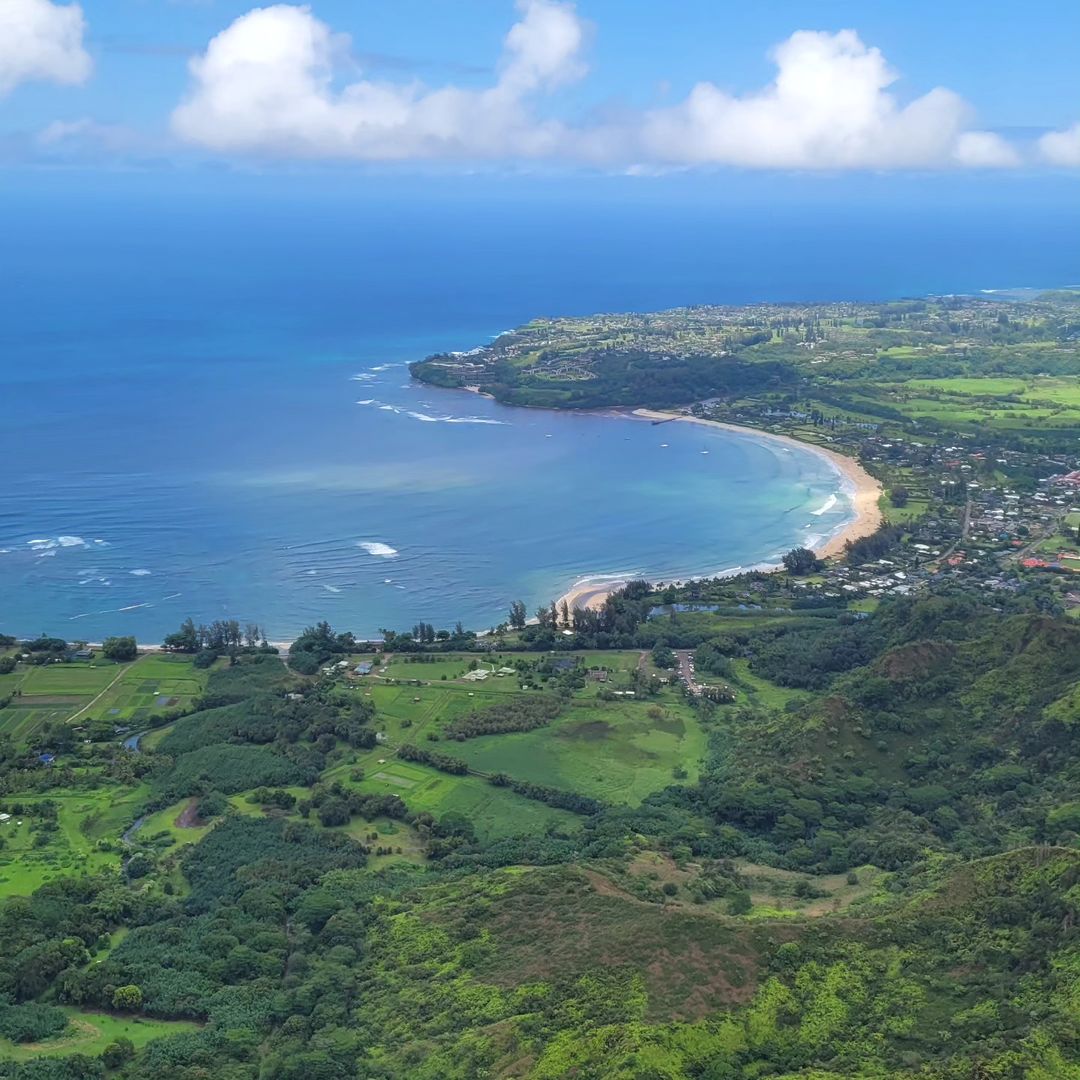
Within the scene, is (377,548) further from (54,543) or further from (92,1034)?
(92,1034)

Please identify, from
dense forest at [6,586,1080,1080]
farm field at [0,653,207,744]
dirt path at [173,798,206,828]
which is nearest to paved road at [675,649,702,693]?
dense forest at [6,586,1080,1080]

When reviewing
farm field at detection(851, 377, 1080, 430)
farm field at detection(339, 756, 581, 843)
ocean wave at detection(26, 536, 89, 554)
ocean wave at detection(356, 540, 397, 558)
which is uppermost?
farm field at detection(851, 377, 1080, 430)

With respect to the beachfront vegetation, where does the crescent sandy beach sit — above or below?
above

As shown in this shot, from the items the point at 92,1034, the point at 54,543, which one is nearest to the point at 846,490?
the point at 54,543

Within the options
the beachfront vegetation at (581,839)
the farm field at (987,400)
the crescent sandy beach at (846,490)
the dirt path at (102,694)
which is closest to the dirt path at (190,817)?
the beachfront vegetation at (581,839)

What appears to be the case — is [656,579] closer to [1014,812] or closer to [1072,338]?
[1014,812]

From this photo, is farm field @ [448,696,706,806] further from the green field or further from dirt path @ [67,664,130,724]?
the green field
